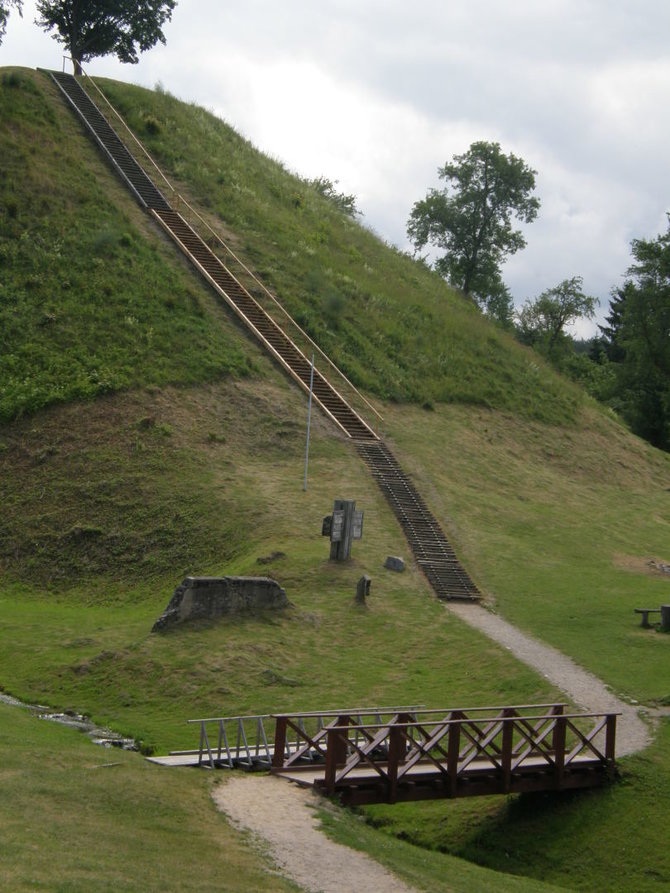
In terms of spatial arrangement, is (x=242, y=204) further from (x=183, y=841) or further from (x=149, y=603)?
(x=183, y=841)

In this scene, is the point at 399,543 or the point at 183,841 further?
the point at 399,543

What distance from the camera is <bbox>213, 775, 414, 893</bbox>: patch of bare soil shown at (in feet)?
46.0

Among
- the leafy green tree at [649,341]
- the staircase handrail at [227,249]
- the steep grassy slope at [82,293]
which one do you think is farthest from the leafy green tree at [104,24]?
the leafy green tree at [649,341]

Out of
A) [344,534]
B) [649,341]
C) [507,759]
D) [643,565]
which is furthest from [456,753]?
[649,341]

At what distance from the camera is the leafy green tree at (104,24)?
7412cm

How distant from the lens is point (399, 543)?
1421 inches

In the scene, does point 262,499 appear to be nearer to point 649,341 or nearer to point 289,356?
point 289,356

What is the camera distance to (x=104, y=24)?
74625 millimetres

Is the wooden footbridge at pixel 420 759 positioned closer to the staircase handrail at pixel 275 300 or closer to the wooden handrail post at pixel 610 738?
the wooden handrail post at pixel 610 738

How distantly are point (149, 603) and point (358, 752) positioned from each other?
15.6m

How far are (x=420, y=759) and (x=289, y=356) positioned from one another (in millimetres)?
32817

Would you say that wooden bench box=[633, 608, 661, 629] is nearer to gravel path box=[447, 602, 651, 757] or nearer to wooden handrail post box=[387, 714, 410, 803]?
gravel path box=[447, 602, 651, 757]

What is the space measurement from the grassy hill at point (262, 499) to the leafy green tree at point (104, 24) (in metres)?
4.61

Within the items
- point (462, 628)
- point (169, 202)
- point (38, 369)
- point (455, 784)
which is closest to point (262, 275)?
point (169, 202)
